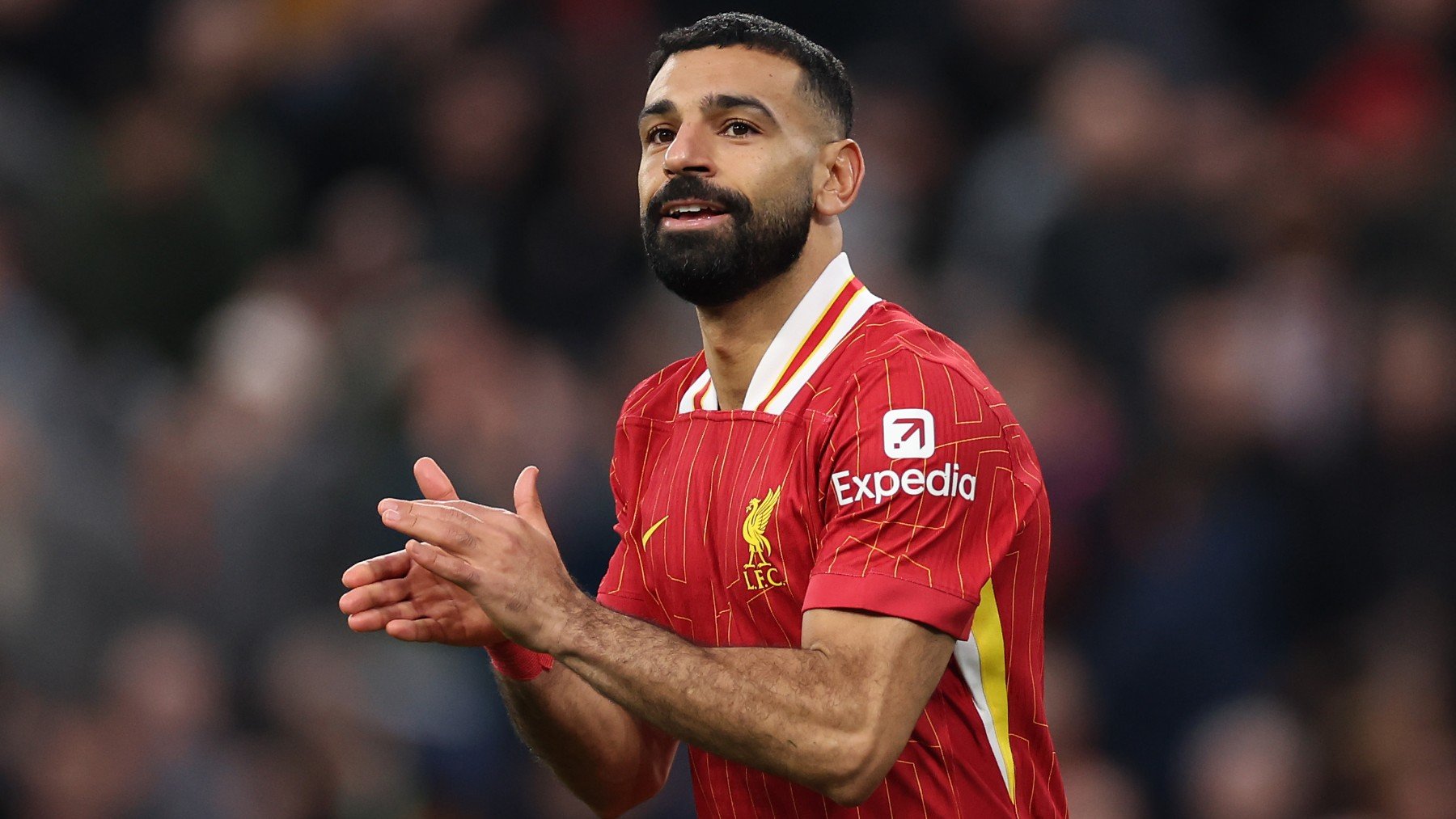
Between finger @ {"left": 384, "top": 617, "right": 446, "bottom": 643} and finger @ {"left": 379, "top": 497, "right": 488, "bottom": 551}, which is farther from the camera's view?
finger @ {"left": 384, "top": 617, "right": 446, "bottom": 643}

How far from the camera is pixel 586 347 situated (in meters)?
8.45

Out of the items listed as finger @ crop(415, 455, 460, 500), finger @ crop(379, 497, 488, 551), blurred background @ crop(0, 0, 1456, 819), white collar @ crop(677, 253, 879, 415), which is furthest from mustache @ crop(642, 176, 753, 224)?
blurred background @ crop(0, 0, 1456, 819)

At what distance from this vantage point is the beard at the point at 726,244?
3641 mm

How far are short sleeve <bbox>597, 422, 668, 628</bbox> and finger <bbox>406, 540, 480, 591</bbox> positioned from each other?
2.16 ft

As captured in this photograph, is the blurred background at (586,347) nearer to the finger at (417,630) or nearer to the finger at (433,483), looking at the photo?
the finger at (417,630)

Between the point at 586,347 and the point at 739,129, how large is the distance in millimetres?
4808

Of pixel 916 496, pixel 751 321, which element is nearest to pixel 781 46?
pixel 751 321

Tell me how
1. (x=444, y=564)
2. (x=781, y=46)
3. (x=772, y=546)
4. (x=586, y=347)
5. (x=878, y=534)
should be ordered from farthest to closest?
(x=586, y=347), (x=781, y=46), (x=772, y=546), (x=878, y=534), (x=444, y=564)

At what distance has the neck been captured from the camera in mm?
3729

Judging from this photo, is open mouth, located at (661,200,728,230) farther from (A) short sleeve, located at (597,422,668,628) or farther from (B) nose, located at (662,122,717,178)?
(A) short sleeve, located at (597,422,668,628)

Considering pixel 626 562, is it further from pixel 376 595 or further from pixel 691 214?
pixel 691 214

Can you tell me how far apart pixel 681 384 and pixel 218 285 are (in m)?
5.29

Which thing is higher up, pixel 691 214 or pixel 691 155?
pixel 691 155

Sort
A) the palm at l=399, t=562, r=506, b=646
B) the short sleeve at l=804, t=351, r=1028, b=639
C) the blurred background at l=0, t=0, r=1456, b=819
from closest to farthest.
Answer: the short sleeve at l=804, t=351, r=1028, b=639, the palm at l=399, t=562, r=506, b=646, the blurred background at l=0, t=0, r=1456, b=819
